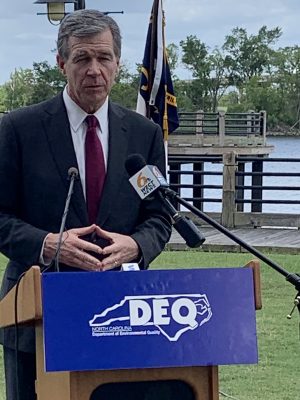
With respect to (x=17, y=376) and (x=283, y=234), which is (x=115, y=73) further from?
(x=283, y=234)

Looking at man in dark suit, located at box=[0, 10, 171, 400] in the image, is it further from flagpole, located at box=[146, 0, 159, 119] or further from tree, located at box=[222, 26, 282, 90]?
tree, located at box=[222, 26, 282, 90]

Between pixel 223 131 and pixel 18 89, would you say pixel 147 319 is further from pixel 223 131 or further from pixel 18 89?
pixel 18 89

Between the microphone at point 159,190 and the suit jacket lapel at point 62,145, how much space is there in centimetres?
23

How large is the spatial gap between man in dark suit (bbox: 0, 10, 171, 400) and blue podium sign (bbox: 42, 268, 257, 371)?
1.44ft

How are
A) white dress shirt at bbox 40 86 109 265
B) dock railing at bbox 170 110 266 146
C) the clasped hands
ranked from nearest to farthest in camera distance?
1. the clasped hands
2. white dress shirt at bbox 40 86 109 265
3. dock railing at bbox 170 110 266 146

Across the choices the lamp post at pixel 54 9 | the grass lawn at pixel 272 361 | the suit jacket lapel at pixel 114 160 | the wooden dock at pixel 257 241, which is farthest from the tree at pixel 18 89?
the suit jacket lapel at pixel 114 160

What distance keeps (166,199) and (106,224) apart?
338 millimetres

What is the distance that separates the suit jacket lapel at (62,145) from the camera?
10.9ft

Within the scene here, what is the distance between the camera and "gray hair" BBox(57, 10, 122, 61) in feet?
10.9

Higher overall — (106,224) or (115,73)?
(115,73)

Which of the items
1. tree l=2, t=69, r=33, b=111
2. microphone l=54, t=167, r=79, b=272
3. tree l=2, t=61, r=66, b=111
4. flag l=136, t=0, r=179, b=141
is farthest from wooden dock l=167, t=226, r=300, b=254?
tree l=2, t=69, r=33, b=111

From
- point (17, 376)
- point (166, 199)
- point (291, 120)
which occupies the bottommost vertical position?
point (291, 120)

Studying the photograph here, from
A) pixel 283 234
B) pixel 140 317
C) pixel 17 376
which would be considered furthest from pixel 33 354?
pixel 283 234

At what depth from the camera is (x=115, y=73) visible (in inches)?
135
